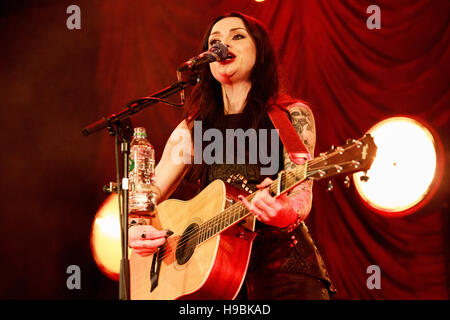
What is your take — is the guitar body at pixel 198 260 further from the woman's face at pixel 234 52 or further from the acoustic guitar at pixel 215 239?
the woman's face at pixel 234 52

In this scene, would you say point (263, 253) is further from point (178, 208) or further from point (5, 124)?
point (5, 124)

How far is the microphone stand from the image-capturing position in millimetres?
2006

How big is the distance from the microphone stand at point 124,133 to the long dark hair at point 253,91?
2.23 ft

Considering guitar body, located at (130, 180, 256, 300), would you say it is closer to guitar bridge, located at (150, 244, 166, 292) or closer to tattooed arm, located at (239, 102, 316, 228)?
guitar bridge, located at (150, 244, 166, 292)

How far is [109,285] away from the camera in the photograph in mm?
4469

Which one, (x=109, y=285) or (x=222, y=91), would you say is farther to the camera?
(x=109, y=285)

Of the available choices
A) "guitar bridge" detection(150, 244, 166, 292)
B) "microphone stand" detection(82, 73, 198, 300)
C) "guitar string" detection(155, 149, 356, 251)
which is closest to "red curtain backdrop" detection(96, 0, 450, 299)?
Result: "guitar bridge" detection(150, 244, 166, 292)

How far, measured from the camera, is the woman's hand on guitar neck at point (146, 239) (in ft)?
→ 8.79

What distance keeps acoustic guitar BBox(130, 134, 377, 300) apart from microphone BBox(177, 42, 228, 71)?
625 millimetres

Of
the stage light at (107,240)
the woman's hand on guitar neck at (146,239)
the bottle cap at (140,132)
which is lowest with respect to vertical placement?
the woman's hand on guitar neck at (146,239)

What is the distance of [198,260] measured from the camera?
2.38 metres

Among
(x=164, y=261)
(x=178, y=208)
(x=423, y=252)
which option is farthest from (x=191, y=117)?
(x=423, y=252)

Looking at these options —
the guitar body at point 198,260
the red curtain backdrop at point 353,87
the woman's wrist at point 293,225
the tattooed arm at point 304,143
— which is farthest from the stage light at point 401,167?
the guitar body at point 198,260
